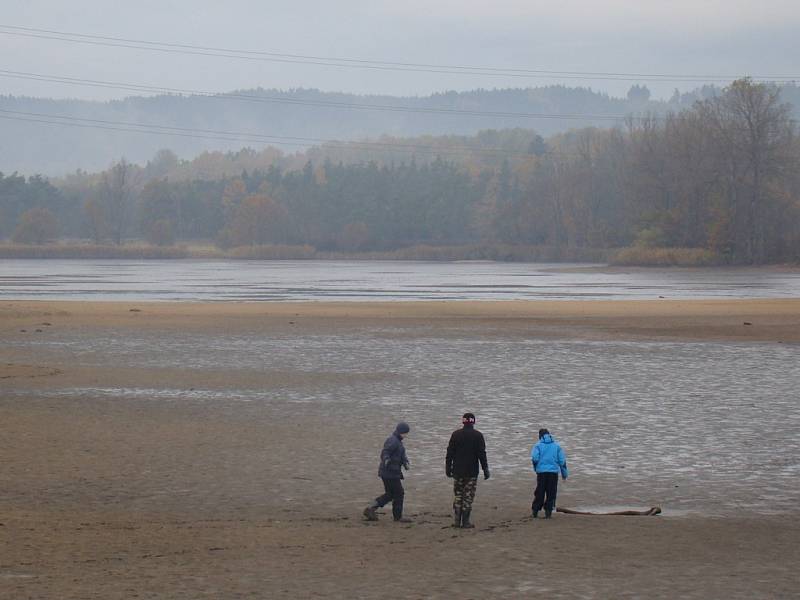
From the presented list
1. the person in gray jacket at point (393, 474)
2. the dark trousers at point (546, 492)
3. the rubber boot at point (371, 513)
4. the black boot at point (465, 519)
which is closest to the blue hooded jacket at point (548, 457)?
the dark trousers at point (546, 492)

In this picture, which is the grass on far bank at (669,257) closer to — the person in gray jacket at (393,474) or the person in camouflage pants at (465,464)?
the person in gray jacket at (393,474)

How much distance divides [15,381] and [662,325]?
98.3ft

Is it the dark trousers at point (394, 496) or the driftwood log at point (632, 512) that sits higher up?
the dark trousers at point (394, 496)

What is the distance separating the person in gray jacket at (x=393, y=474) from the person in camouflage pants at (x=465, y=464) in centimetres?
72

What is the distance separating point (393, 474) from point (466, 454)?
1.15 meters

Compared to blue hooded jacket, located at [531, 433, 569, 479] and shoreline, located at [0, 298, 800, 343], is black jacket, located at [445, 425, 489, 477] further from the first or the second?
shoreline, located at [0, 298, 800, 343]

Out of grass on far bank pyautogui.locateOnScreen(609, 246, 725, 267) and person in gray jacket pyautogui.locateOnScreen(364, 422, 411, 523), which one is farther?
grass on far bank pyautogui.locateOnScreen(609, 246, 725, 267)

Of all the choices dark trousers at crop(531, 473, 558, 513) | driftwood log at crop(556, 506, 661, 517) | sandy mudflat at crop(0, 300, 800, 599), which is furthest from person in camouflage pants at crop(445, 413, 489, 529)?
driftwood log at crop(556, 506, 661, 517)

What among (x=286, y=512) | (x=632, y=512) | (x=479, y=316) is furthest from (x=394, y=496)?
(x=479, y=316)

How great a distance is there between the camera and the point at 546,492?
55.5ft

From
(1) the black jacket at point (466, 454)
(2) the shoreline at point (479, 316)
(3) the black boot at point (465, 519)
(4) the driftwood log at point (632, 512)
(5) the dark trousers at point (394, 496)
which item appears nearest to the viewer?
(1) the black jacket at point (466, 454)

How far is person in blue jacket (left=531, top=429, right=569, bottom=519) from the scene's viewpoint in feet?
54.1

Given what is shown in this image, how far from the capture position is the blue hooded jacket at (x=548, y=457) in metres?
16.5

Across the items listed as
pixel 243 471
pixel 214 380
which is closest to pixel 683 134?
pixel 214 380
